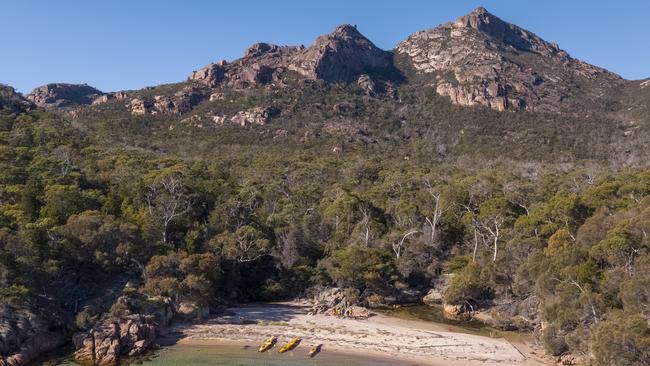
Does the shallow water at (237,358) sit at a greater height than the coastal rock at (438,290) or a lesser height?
lesser

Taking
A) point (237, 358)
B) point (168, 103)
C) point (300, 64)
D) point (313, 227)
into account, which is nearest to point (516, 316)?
point (237, 358)

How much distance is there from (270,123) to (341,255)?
217 ft

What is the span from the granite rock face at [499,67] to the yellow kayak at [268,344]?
303ft

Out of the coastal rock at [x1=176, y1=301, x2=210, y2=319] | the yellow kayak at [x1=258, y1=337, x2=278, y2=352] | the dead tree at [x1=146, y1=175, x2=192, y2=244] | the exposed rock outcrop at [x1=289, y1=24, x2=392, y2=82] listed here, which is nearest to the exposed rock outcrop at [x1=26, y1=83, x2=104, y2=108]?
the exposed rock outcrop at [x1=289, y1=24, x2=392, y2=82]

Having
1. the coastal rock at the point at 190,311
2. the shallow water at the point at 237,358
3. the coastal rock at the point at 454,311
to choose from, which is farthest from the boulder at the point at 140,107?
the shallow water at the point at 237,358

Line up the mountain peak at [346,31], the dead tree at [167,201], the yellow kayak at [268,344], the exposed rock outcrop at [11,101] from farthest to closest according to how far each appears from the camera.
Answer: the mountain peak at [346,31]
the exposed rock outcrop at [11,101]
the dead tree at [167,201]
the yellow kayak at [268,344]

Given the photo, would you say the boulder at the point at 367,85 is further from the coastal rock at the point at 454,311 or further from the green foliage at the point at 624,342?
the green foliage at the point at 624,342

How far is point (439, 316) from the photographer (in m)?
34.3

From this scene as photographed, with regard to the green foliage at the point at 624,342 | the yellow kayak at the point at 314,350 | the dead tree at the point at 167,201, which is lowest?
the yellow kayak at the point at 314,350

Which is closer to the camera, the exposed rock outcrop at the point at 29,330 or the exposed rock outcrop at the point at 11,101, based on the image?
the exposed rock outcrop at the point at 29,330

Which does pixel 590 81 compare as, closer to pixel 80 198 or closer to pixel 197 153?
pixel 197 153

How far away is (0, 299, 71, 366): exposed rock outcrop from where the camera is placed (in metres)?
23.1

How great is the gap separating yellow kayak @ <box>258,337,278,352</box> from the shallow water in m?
0.42

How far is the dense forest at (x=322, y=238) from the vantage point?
2581cm
